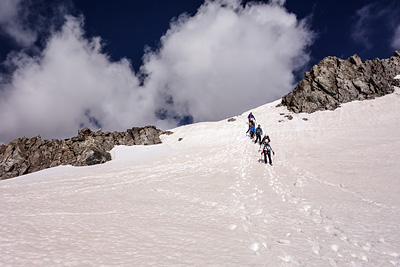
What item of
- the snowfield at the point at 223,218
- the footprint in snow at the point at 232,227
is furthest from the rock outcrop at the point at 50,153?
the footprint in snow at the point at 232,227

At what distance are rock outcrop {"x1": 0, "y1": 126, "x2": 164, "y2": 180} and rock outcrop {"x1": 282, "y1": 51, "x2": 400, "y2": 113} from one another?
35.6 metres

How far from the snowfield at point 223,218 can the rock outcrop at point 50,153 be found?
10.8 meters

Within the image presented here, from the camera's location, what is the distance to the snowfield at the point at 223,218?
3.83 m

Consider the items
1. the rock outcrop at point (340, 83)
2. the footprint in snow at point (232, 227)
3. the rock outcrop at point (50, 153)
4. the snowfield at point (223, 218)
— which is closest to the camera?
the snowfield at point (223, 218)

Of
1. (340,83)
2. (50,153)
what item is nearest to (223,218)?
(50,153)

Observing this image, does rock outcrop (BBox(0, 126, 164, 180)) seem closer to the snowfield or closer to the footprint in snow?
the snowfield

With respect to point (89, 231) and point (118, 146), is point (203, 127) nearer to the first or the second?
point (118, 146)

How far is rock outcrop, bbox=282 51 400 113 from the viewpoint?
37.9m

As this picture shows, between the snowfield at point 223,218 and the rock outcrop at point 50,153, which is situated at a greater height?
the rock outcrop at point 50,153

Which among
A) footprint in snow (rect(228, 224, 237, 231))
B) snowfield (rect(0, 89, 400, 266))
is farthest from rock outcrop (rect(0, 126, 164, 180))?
footprint in snow (rect(228, 224, 237, 231))

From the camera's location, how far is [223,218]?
6.18m

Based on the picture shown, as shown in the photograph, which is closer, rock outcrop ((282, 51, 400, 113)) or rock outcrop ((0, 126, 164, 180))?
rock outcrop ((0, 126, 164, 180))

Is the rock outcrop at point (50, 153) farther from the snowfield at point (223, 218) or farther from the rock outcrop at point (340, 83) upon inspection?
the rock outcrop at point (340, 83)

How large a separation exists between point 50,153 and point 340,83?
5182cm
